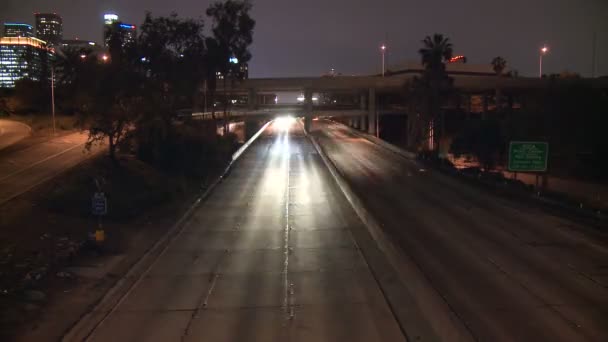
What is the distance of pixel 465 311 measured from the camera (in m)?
13.8

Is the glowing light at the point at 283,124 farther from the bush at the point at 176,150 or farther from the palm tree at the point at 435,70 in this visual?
the bush at the point at 176,150

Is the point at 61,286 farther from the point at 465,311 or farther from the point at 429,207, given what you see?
the point at 429,207

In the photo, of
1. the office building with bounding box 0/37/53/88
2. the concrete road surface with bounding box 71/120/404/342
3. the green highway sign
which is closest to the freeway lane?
the concrete road surface with bounding box 71/120/404/342

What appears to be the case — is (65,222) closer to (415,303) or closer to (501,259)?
(415,303)

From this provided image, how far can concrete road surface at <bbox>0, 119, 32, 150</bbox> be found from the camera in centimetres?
4350

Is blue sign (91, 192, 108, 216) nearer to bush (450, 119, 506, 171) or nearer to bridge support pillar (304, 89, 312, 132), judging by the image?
bush (450, 119, 506, 171)

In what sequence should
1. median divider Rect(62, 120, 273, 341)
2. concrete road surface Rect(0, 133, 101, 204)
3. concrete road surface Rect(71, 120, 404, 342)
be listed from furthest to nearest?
concrete road surface Rect(0, 133, 101, 204)
median divider Rect(62, 120, 273, 341)
concrete road surface Rect(71, 120, 404, 342)

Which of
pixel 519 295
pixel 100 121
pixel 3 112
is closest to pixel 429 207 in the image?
pixel 519 295

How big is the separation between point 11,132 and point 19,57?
2073 inches

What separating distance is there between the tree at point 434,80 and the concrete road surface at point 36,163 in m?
37.0

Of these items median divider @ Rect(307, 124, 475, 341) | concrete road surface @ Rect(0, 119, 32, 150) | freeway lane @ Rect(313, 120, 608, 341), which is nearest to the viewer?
median divider @ Rect(307, 124, 475, 341)

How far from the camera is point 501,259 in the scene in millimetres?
18766

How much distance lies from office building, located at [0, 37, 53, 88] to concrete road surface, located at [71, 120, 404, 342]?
60.2 metres

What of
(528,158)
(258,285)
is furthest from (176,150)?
(258,285)
